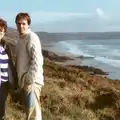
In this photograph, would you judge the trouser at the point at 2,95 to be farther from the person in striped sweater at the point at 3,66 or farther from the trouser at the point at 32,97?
the trouser at the point at 32,97

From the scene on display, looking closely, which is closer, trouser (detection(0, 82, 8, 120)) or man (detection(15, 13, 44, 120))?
man (detection(15, 13, 44, 120))

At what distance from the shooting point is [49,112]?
8391mm

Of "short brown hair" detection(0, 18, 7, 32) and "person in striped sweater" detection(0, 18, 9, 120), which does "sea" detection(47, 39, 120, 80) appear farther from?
"short brown hair" detection(0, 18, 7, 32)

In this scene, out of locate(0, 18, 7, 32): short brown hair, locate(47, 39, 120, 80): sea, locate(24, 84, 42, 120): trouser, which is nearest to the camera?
locate(0, 18, 7, 32): short brown hair

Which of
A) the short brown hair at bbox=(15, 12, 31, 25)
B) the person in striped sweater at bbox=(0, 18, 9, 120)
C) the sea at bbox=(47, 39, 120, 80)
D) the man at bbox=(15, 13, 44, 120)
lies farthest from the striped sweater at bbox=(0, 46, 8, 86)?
the sea at bbox=(47, 39, 120, 80)

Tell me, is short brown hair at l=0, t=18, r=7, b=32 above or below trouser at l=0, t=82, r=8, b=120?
above

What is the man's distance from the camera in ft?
16.6

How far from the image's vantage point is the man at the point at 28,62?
505cm

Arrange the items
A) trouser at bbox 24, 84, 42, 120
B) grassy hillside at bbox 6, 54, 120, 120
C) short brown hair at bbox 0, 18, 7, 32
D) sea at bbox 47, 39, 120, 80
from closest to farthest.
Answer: short brown hair at bbox 0, 18, 7, 32
trouser at bbox 24, 84, 42, 120
grassy hillside at bbox 6, 54, 120, 120
sea at bbox 47, 39, 120, 80

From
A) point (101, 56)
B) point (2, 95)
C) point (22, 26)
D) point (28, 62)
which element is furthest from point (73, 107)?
point (101, 56)

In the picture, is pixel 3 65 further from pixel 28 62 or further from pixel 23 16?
pixel 23 16

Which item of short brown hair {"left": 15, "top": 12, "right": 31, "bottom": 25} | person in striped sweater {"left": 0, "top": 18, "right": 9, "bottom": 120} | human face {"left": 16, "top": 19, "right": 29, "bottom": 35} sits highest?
short brown hair {"left": 15, "top": 12, "right": 31, "bottom": 25}

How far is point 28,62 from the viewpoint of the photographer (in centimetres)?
511

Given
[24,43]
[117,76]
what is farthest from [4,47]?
[117,76]
